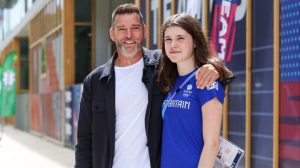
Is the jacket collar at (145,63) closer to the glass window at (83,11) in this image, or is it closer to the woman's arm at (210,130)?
the woman's arm at (210,130)

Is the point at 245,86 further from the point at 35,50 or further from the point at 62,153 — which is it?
the point at 35,50

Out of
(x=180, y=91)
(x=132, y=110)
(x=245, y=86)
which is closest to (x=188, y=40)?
(x=180, y=91)

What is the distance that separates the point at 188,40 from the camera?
103 inches

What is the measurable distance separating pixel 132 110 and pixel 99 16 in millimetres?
15864

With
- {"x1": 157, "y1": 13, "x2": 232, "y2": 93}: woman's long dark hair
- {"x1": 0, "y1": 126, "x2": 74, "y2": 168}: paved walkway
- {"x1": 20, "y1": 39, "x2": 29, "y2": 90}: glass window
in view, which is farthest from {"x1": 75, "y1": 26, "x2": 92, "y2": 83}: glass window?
{"x1": 20, "y1": 39, "x2": 29, "y2": 90}: glass window

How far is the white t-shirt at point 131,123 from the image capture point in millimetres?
2852

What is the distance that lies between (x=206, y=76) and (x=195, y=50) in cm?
23

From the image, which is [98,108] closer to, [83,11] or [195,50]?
[195,50]

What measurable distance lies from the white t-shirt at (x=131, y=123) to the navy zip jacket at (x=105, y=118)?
3 centimetres

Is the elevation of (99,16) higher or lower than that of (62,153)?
higher

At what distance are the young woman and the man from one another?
4.8 inches

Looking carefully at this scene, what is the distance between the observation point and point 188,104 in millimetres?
2541

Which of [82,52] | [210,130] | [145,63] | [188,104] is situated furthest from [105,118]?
[82,52]

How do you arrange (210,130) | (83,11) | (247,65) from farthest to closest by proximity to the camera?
1. (83,11)
2. (247,65)
3. (210,130)
